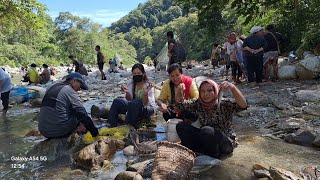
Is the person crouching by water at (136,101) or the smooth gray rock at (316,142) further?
the person crouching by water at (136,101)

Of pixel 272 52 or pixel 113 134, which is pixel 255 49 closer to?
pixel 272 52

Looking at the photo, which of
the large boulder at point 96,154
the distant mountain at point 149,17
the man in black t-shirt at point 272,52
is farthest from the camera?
the distant mountain at point 149,17

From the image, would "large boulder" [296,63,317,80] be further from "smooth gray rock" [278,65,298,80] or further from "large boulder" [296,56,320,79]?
"smooth gray rock" [278,65,298,80]

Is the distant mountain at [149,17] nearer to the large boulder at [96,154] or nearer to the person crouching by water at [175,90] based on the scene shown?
the person crouching by water at [175,90]

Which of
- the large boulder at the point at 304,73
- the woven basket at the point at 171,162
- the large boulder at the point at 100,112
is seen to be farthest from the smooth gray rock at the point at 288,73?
the woven basket at the point at 171,162

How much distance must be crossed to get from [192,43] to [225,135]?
4487 cm

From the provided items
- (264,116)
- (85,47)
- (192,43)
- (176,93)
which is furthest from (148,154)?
(85,47)

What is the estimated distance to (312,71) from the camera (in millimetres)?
8570

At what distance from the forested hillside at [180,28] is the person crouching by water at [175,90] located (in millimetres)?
3246

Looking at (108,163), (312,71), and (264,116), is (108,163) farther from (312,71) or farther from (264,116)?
(312,71)

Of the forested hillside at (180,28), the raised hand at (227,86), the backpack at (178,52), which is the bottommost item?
the raised hand at (227,86)

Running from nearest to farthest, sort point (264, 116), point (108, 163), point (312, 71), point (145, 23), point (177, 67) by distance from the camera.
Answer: point (108, 163) → point (177, 67) → point (264, 116) → point (312, 71) → point (145, 23)

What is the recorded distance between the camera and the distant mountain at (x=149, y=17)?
132962 millimetres

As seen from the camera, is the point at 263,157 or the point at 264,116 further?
the point at 264,116
